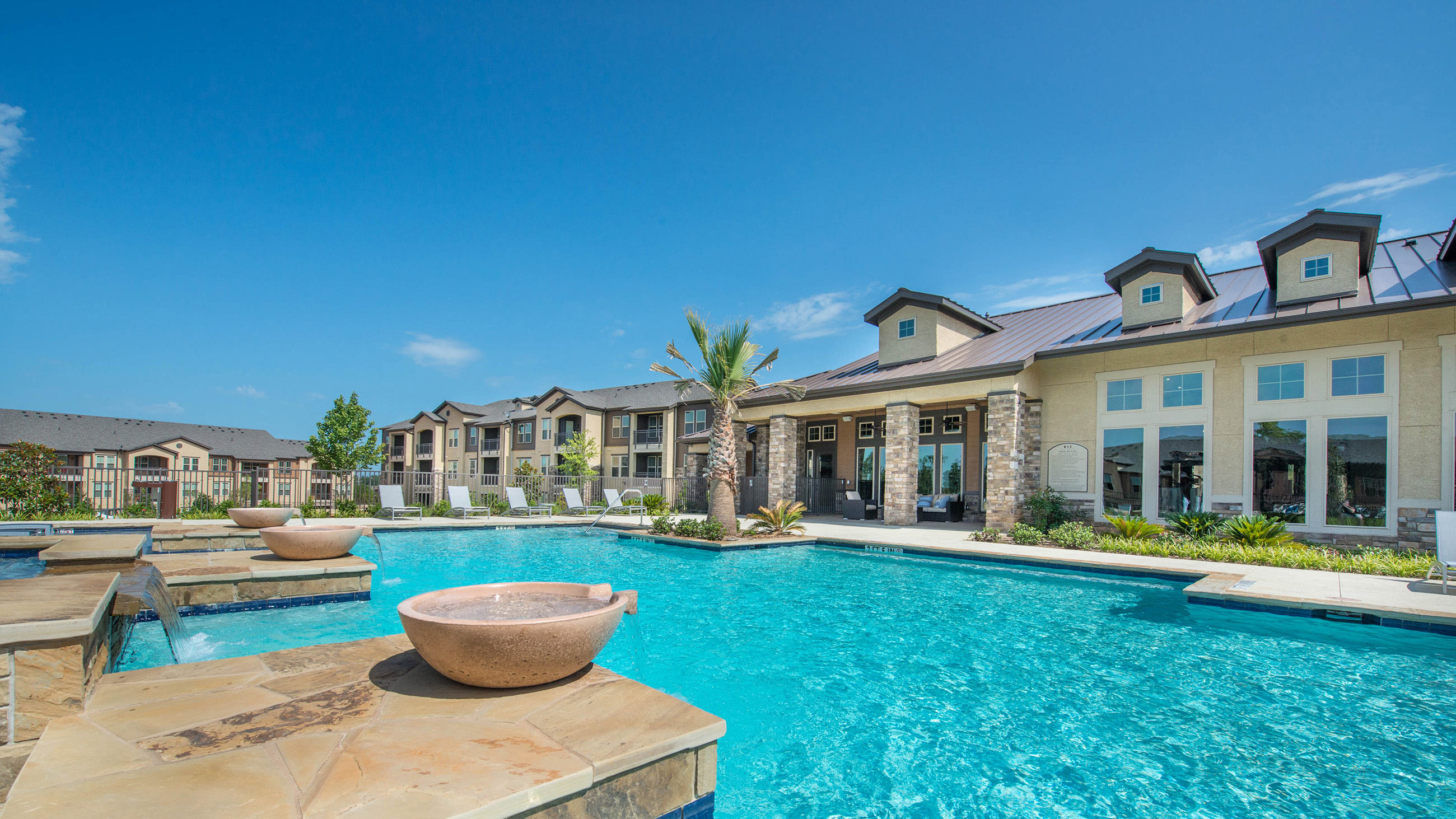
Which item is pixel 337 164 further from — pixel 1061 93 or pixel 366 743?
pixel 366 743

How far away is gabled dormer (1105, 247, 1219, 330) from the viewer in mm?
13594

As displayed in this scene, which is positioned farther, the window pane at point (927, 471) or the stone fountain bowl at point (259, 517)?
the window pane at point (927, 471)

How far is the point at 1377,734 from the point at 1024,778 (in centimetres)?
255

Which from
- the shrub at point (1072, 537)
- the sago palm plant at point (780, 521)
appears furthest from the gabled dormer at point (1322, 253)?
the sago palm plant at point (780, 521)

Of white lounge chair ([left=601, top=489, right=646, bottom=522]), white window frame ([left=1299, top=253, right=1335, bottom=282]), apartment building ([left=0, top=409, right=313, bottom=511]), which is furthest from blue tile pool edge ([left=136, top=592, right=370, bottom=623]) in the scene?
apartment building ([left=0, top=409, right=313, bottom=511])

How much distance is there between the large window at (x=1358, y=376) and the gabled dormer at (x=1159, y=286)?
2.84 metres

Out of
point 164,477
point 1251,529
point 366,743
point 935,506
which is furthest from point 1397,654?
point 164,477

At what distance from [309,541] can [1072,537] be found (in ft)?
40.9

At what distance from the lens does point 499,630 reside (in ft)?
8.29

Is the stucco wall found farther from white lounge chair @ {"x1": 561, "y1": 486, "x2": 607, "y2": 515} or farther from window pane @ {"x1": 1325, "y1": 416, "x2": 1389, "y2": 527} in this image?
white lounge chair @ {"x1": 561, "y1": 486, "x2": 607, "y2": 515}

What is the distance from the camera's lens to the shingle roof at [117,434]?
3741 centimetres

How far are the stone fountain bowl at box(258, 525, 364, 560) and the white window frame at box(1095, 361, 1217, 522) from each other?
14196mm

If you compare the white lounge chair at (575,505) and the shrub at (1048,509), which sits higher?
the shrub at (1048,509)

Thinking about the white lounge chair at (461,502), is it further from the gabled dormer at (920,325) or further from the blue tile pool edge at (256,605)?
the gabled dormer at (920,325)
